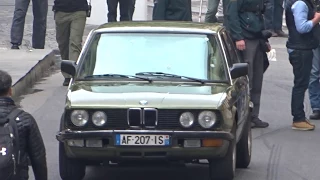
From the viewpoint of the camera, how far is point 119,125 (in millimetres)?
7840

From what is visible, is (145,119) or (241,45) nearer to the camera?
(145,119)

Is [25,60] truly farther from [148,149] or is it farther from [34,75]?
[148,149]

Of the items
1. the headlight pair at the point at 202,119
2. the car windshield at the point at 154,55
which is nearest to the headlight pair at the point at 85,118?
the headlight pair at the point at 202,119

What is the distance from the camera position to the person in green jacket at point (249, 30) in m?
11.3

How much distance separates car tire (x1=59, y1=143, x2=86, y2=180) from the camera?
8156 millimetres

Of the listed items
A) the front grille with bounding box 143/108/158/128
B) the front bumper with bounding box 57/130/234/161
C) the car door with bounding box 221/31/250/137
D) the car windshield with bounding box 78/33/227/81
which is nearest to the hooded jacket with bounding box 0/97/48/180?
the front bumper with bounding box 57/130/234/161

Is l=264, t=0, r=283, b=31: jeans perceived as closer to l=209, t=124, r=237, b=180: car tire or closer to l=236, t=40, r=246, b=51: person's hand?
l=236, t=40, r=246, b=51: person's hand

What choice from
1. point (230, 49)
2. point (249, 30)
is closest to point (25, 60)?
point (249, 30)

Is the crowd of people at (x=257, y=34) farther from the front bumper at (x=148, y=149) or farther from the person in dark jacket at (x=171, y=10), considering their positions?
the front bumper at (x=148, y=149)

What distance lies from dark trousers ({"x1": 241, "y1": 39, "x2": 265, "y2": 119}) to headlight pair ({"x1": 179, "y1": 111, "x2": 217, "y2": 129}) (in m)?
3.66

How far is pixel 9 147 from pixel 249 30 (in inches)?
242

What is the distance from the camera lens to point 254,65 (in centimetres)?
1160

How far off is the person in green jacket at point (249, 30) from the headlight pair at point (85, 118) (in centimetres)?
373

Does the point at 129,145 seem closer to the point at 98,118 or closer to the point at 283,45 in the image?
the point at 98,118
